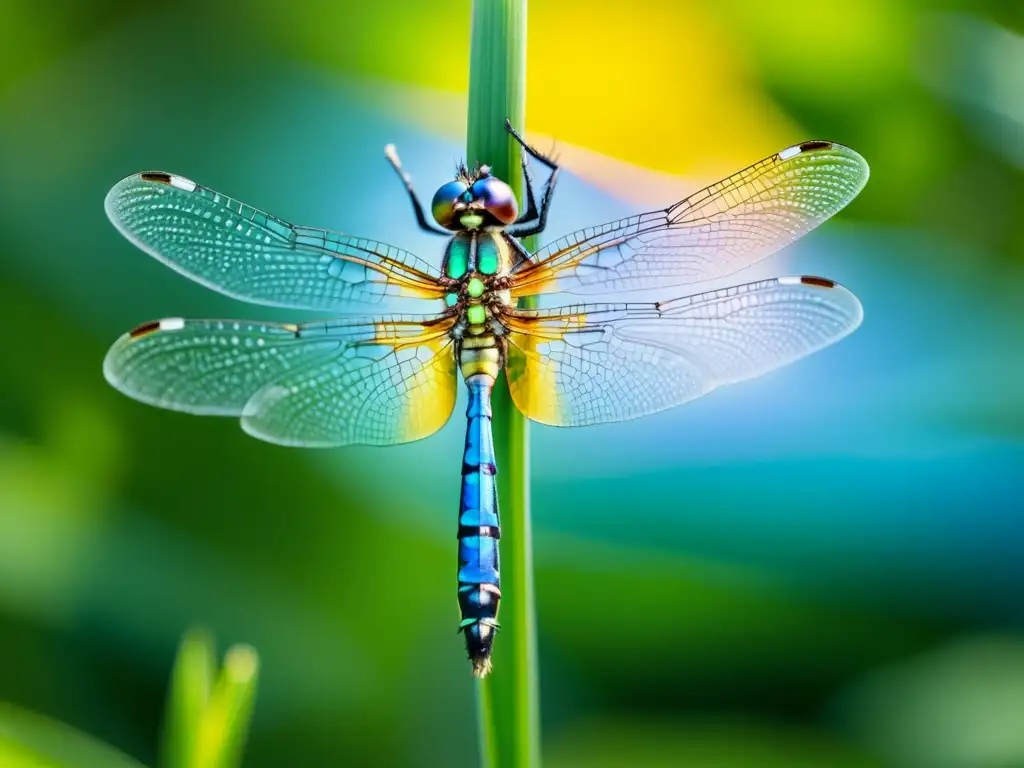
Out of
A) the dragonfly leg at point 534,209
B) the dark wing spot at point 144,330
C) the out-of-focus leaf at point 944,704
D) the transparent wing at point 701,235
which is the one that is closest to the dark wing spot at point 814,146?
the transparent wing at point 701,235

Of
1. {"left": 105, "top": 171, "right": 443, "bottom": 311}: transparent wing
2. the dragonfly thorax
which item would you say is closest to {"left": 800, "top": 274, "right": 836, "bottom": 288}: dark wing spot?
the dragonfly thorax

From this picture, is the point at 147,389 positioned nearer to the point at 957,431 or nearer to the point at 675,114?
the point at 675,114

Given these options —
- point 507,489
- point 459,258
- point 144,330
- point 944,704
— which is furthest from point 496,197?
point 944,704

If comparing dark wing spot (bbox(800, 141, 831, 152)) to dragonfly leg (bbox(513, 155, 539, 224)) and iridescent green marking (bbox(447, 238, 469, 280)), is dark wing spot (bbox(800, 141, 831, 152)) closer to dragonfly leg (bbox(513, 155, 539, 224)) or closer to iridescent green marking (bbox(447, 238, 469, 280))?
dragonfly leg (bbox(513, 155, 539, 224))

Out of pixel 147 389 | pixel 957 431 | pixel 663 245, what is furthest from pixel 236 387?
pixel 957 431

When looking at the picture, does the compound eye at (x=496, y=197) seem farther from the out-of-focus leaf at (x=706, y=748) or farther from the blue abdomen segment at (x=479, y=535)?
the out-of-focus leaf at (x=706, y=748)

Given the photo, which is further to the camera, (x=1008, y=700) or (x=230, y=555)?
(x=230, y=555)
